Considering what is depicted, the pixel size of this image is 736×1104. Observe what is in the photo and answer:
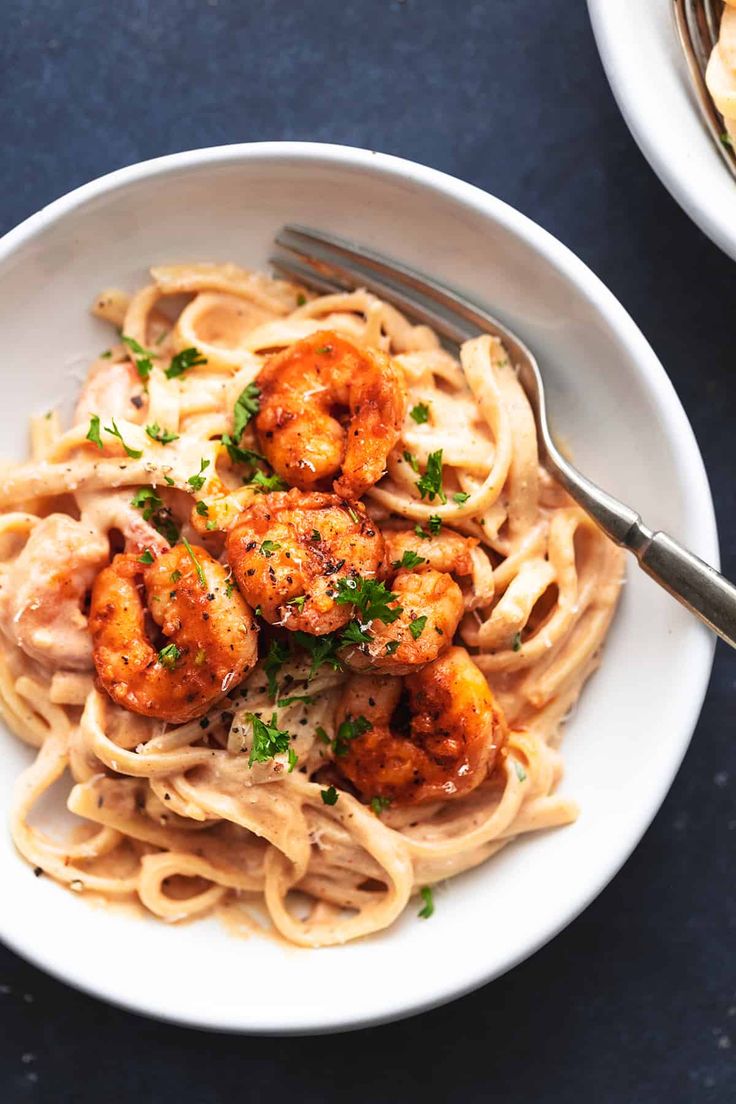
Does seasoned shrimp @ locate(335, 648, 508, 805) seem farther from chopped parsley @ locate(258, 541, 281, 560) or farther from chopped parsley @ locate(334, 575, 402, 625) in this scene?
chopped parsley @ locate(258, 541, 281, 560)

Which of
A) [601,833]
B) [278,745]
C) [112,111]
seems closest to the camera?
[278,745]

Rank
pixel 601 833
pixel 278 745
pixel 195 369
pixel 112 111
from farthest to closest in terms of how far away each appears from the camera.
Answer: pixel 112 111, pixel 195 369, pixel 601 833, pixel 278 745

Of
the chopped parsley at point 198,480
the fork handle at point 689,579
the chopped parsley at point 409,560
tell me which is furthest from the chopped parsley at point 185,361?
the fork handle at point 689,579

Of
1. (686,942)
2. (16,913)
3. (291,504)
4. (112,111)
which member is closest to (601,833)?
(686,942)

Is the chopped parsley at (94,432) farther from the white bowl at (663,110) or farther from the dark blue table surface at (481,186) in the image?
the white bowl at (663,110)

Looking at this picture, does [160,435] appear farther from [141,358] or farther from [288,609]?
[288,609]

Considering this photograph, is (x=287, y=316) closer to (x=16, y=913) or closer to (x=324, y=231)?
(x=324, y=231)
